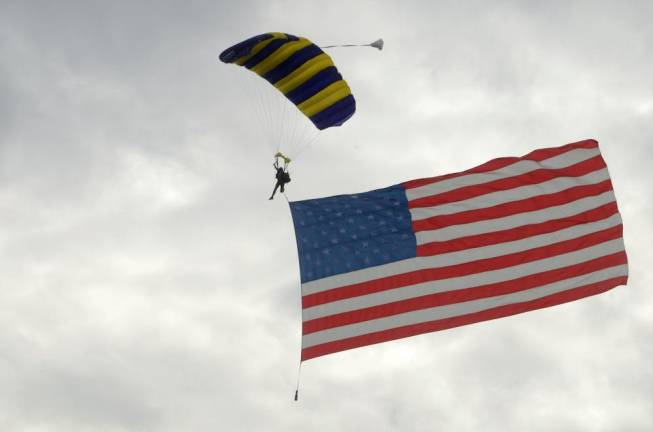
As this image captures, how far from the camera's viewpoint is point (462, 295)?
890 inches

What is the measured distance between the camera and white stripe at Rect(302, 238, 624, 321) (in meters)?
22.2

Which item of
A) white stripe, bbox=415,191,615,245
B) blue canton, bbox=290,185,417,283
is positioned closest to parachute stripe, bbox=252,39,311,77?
blue canton, bbox=290,185,417,283

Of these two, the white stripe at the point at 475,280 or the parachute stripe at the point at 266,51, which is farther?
the parachute stripe at the point at 266,51

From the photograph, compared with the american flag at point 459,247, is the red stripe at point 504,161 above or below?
above

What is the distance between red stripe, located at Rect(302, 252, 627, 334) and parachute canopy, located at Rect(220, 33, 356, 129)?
4560 mm

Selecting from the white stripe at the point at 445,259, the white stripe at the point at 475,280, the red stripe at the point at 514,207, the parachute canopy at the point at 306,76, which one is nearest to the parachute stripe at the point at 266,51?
the parachute canopy at the point at 306,76

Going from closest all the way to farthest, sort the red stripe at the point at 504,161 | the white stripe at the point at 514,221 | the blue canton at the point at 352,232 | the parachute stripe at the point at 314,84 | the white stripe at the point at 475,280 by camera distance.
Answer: the white stripe at the point at 475,280
the blue canton at the point at 352,232
the white stripe at the point at 514,221
the parachute stripe at the point at 314,84
the red stripe at the point at 504,161

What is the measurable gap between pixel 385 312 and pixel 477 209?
10.7 feet

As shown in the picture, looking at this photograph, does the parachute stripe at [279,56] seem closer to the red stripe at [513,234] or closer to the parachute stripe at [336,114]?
the parachute stripe at [336,114]

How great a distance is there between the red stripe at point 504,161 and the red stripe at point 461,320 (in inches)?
123

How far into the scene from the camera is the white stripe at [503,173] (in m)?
23.6

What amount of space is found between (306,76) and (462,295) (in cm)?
609

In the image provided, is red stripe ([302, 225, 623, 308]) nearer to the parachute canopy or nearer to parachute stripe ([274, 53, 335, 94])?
the parachute canopy

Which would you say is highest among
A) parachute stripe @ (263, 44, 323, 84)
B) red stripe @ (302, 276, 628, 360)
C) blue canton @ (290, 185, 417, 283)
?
parachute stripe @ (263, 44, 323, 84)
